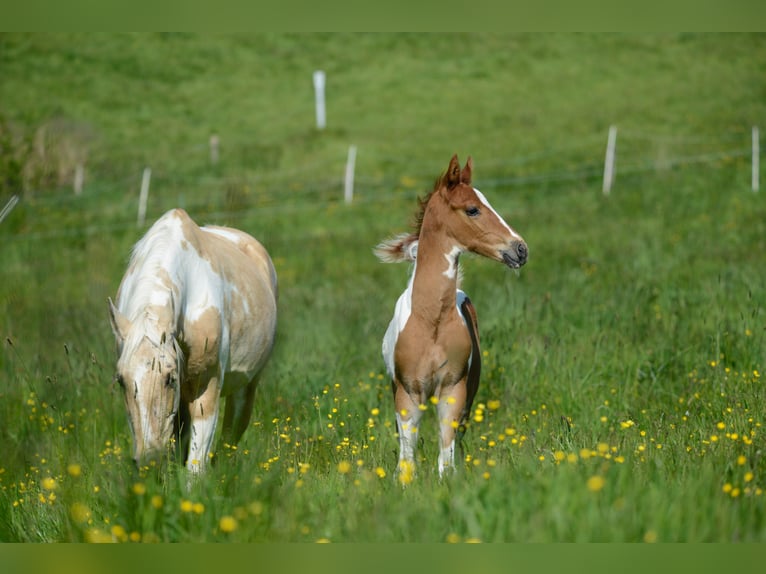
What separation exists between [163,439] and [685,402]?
12.8ft

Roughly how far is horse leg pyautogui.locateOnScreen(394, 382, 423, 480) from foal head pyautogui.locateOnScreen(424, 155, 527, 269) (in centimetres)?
97

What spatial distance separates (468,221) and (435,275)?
0.39 m

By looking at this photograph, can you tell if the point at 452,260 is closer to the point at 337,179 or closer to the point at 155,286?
the point at 155,286

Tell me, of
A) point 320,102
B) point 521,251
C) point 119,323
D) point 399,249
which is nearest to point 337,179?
point 320,102

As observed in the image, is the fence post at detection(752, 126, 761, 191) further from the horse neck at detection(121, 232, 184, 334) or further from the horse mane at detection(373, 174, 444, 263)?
the horse neck at detection(121, 232, 184, 334)

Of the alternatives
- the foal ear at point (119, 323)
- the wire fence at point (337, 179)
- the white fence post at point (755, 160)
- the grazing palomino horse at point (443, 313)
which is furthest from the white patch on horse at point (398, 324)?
the white fence post at point (755, 160)

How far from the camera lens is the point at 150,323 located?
440cm

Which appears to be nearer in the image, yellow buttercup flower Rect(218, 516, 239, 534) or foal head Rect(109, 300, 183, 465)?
yellow buttercup flower Rect(218, 516, 239, 534)

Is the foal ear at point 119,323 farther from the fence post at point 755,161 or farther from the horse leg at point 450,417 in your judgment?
the fence post at point 755,161

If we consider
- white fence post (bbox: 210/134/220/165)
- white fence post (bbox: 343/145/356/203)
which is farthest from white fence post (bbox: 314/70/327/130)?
white fence post (bbox: 343/145/356/203)

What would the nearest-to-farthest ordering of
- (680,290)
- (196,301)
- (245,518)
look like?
(245,518)
(196,301)
(680,290)

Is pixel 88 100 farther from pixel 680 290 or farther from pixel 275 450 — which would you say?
pixel 275 450

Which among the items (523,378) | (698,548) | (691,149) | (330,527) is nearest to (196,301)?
(330,527)

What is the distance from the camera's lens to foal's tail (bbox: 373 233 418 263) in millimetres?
5684
